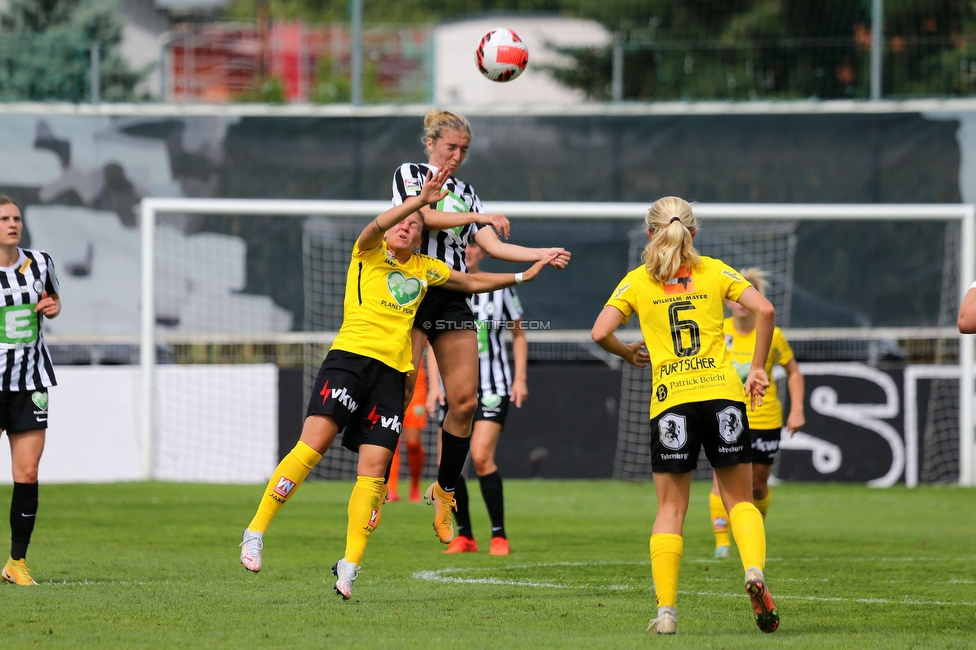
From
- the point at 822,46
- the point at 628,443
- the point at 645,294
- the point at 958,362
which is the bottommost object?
the point at 628,443

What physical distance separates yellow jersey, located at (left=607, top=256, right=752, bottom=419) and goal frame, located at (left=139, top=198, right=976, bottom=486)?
906cm

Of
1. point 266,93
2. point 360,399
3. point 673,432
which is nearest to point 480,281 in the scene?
point 360,399

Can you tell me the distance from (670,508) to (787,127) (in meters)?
13.8

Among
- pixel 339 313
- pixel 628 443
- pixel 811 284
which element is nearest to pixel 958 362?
pixel 811 284

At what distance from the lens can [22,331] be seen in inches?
288

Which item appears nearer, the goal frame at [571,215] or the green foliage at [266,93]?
the goal frame at [571,215]

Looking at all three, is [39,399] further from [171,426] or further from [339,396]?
[171,426]

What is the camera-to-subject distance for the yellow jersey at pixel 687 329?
5.71 metres

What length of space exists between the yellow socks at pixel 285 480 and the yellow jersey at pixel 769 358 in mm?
3932

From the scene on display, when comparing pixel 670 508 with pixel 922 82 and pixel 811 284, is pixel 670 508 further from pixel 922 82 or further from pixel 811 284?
pixel 922 82

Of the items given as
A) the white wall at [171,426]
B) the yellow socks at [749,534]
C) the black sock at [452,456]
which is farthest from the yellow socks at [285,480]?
the white wall at [171,426]

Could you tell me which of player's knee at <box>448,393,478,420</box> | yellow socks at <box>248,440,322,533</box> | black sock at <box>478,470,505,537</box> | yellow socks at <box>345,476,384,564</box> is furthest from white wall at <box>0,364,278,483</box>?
yellow socks at <box>345,476,384,564</box>

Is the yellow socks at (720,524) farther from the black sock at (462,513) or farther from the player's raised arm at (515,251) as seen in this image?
the player's raised arm at (515,251)

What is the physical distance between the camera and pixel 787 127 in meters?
18.5
